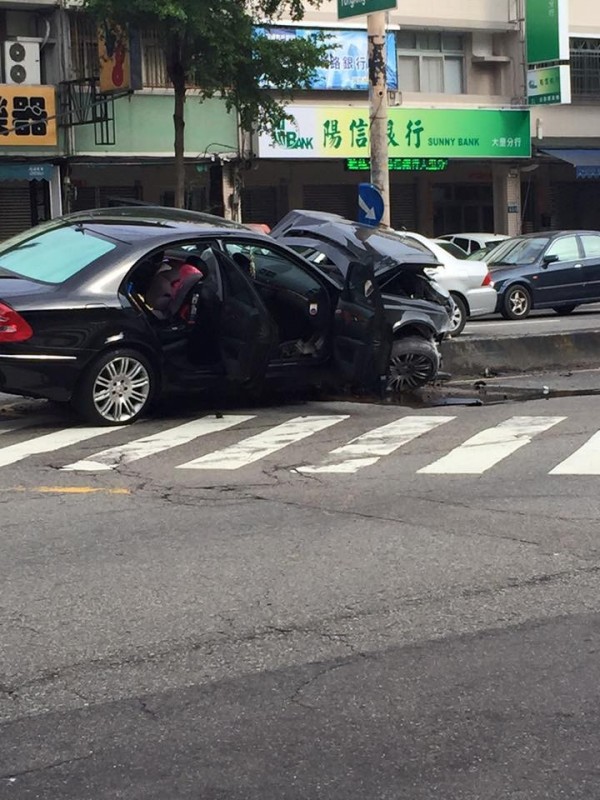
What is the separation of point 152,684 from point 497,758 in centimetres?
139

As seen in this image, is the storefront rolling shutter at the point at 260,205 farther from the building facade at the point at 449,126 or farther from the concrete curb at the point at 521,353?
the concrete curb at the point at 521,353

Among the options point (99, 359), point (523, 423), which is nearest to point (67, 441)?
point (99, 359)

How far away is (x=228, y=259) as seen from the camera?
1158 cm

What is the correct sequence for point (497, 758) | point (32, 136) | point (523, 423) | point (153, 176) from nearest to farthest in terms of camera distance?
point (497, 758) < point (523, 423) < point (32, 136) < point (153, 176)

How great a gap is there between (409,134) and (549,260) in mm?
11461

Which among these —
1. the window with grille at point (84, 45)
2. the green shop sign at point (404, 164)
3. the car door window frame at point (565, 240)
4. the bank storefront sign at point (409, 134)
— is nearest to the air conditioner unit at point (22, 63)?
the window with grille at point (84, 45)

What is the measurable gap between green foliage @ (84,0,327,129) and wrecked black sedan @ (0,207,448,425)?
13.2 meters

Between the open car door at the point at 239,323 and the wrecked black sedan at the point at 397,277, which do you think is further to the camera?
the wrecked black sedan at the point at 397,277

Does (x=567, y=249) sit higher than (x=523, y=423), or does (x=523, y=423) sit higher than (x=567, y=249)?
(x=567, y=249)

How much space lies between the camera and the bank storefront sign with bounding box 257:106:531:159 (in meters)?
32.4

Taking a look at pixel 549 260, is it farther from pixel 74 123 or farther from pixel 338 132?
pixel 74 123

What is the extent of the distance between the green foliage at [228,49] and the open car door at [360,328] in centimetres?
1358

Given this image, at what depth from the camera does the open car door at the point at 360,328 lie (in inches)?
477

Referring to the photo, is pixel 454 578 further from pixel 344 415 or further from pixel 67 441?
pixel 344 415
